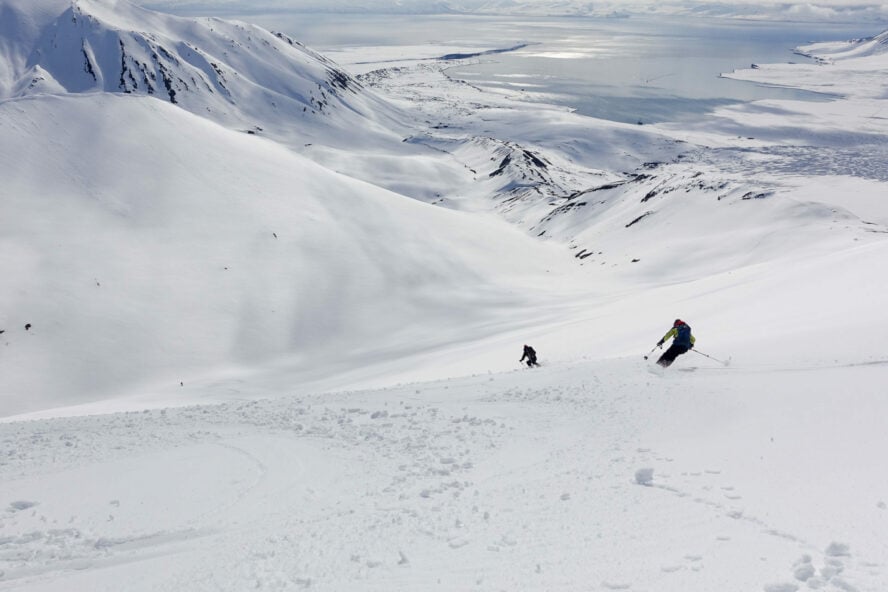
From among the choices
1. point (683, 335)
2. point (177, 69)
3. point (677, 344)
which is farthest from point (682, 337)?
point (177, 69)

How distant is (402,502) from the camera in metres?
9.90

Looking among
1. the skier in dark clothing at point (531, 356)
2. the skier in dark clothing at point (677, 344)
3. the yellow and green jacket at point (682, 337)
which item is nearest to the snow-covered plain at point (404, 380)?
the skier in dark clothing at point (677, 344)

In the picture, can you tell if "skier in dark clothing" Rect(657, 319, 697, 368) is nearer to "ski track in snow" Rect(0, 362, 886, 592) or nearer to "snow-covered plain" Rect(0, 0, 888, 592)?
"snow-covered plain" Rect(0, 0, 888, 592)

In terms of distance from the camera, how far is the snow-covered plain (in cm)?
840

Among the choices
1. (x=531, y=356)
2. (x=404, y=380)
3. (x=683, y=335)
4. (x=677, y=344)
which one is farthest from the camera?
(x=404, y=380)

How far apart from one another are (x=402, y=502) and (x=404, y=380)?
523 inches

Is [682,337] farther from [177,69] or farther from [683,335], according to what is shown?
[177,69]

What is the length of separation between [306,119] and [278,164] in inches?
4235

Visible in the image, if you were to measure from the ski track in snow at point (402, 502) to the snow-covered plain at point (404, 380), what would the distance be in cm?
6

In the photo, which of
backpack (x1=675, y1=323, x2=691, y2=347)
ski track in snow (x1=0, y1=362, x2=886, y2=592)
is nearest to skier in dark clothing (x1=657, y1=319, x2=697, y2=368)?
backpack (x1=675, y1=323, x2=691, y2=347)

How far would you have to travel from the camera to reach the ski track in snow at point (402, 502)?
780 cm

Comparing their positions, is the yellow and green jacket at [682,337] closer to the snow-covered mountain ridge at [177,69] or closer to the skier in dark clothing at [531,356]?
the skier in dark clothing at [531,356]

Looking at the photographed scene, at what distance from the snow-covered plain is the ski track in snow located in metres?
0.06

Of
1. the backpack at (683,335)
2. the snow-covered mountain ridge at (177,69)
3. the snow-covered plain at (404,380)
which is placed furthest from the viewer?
the snow-covered mountain ridge at (177,69)
